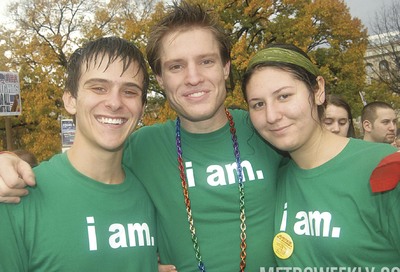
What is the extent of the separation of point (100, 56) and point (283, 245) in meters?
1.64

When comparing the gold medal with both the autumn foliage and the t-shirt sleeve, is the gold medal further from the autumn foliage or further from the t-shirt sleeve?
the autumn foliage

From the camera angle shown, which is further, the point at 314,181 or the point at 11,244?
the point at 314,181

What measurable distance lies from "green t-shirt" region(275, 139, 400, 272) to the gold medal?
26 mm

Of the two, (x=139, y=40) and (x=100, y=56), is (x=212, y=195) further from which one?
(x=139, y=40)

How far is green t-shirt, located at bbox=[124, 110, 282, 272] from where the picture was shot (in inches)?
111

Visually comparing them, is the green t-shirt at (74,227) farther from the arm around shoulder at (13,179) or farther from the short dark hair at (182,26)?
the short dark hair at (182,26)

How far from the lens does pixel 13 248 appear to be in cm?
214

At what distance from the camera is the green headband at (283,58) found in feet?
9.04

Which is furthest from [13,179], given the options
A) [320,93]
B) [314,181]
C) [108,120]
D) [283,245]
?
[320,93]

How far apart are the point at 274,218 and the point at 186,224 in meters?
0.59

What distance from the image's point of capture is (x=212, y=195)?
291 centimetres

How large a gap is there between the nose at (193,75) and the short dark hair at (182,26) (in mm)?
299

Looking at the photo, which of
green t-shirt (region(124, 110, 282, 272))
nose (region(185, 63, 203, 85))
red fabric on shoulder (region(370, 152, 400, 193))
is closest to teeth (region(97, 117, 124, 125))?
green t-shirt (region(124, 110, 282, 272))

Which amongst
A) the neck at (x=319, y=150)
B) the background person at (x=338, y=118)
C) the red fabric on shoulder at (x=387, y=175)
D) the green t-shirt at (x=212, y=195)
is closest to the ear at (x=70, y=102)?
the green t-shirt at (x=212, y=195)
